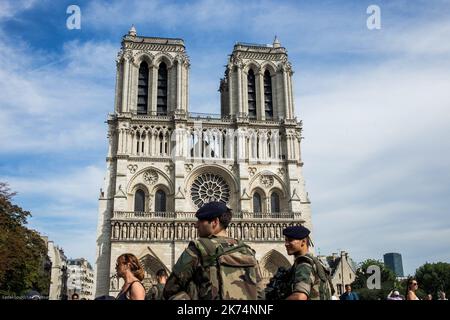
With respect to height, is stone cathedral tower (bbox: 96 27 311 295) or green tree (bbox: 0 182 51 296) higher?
stone cathedral tower (bbox: 96 27 311 295)

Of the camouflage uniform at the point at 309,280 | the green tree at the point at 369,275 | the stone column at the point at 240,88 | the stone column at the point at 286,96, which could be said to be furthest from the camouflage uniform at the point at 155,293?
the green tree at the point at 369,275

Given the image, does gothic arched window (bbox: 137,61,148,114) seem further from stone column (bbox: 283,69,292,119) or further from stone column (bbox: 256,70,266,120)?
stone column (bbox: 283,69,292,119)

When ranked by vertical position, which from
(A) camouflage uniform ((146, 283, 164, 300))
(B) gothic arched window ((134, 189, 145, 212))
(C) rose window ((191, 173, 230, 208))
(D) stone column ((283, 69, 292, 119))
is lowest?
(A) camouflage uniform ((146, 283, 164, 300))

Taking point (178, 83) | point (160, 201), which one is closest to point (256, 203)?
point (160, 201)

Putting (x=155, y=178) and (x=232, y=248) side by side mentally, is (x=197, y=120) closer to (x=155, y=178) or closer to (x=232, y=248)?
(x=155, y=178)

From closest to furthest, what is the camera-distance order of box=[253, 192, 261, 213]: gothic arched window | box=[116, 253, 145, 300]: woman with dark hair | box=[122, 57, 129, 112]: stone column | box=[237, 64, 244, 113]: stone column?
box=[116, 253, 145, 300]: woman with dark hair, box=[122, 57, 129, 112]: stone column, box=[253, 192, 261, 213]: gothic arched window, box=[237, 64, 244, 113]: stone column

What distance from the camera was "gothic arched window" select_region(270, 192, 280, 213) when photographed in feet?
125

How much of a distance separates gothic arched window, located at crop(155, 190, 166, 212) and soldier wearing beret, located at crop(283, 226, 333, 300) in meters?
32.1

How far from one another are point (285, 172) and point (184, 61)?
43.3 ft

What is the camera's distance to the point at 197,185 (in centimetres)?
3759

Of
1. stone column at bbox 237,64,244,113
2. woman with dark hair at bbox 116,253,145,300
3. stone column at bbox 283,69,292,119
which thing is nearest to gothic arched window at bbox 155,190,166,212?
stone column at bbox 237,64,244,113

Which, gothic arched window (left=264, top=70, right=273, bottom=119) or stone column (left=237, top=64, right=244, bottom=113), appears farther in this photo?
gothic arched window (left=264, top=70, right=273, bottom=119)
